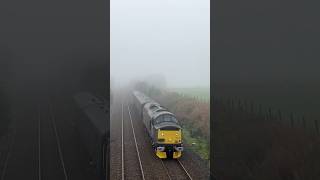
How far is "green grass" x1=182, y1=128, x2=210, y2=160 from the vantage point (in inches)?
926

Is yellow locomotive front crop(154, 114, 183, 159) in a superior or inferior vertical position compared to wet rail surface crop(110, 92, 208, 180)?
superior

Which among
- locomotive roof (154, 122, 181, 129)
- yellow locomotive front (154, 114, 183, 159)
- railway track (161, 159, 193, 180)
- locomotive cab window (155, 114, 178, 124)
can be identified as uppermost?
locomotive cab window (155, 114, 178, 124)

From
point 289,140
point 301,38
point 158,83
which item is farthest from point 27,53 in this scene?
point 289,140

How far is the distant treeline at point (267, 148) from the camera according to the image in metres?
14.3

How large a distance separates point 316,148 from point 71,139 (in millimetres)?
20032

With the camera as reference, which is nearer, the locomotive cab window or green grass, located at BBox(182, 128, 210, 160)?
the locomotive cab window

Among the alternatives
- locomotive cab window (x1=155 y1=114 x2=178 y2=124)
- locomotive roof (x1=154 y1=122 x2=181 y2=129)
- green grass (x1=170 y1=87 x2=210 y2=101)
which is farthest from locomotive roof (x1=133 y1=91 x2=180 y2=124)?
green grass (x1=170 y1=87 x2=210 y2=101)

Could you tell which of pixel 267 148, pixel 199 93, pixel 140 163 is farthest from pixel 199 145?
pixel 199 93

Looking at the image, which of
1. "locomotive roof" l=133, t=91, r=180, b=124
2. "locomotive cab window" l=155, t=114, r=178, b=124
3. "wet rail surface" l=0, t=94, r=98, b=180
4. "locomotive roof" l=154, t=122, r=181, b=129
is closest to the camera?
"wet rail surface" l=0, t=94, r=98, b=180

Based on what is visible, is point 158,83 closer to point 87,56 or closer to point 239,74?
point 87,56

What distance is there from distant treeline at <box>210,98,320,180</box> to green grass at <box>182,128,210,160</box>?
1012mm

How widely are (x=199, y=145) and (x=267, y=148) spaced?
9544 mm

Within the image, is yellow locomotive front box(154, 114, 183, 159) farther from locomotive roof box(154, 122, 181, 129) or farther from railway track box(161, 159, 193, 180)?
railway track box(161, 159, 193, 180)

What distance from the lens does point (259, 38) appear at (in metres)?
27.7
